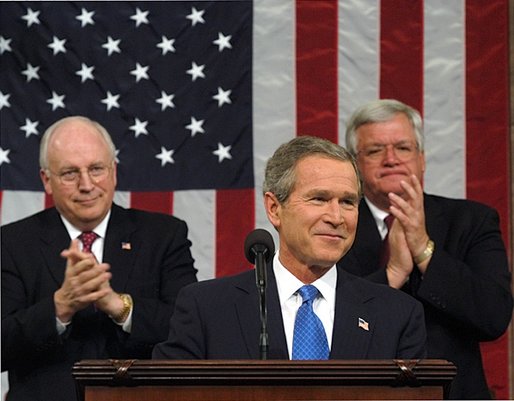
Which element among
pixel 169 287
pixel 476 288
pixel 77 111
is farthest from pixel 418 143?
pixel 77 111

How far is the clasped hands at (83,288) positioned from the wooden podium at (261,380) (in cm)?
130

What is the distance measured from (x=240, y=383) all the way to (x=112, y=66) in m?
3.23

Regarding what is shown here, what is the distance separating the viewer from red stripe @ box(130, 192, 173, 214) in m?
5.69

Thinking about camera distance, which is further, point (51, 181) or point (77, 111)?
point (77, 111)

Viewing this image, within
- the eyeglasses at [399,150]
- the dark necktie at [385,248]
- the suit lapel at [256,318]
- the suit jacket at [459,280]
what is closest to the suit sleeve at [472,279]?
the suit jacket at [459,280]

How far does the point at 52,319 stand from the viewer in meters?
4.19

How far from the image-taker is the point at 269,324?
3352 mm

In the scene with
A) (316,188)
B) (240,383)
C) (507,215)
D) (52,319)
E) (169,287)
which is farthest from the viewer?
(507,215)

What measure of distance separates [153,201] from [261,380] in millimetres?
3074

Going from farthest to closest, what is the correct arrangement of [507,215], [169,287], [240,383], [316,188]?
[507,215] < [169,287] < [316,188] < [240,383]

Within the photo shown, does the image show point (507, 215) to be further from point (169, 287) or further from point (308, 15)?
point (169, 287)

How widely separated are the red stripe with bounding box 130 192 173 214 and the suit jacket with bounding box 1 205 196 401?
1.06 meters

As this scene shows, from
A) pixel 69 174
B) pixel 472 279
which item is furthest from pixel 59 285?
pixel 472 279

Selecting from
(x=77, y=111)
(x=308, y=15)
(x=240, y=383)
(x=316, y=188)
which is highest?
(x=308, y=15)
